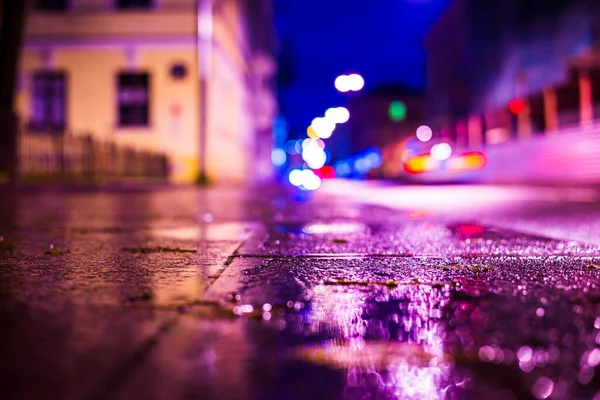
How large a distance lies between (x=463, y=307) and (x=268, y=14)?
42.7 meters

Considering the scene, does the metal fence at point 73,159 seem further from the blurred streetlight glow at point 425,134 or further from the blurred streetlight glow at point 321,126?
the blurred streetlight glow at point 321,126

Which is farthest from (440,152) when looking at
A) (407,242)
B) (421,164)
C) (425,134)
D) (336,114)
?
(336,114)

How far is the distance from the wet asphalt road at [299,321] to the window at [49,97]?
18.4 metres

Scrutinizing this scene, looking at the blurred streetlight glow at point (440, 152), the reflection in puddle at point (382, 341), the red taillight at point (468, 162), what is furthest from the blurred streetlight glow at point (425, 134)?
the reflection in puddle at point (382, 341)

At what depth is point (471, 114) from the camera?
37406 mm

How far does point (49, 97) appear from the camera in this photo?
20859 millimetres

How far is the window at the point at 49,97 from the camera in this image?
20703 mm

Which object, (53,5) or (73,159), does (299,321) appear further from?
(53,5)

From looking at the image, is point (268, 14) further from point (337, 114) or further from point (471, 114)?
point (337, 114)

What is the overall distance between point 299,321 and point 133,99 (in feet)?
66.1

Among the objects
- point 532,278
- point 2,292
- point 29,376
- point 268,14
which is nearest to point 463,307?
point 532,278

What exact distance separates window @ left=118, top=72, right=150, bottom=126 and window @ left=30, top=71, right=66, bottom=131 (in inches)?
81.7

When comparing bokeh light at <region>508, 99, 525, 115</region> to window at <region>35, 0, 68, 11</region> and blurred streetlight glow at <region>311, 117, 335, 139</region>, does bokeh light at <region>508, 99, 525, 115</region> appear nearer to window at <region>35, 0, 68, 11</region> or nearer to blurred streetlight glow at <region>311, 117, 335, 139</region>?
window at <region>35, 0, 68, 11</region>

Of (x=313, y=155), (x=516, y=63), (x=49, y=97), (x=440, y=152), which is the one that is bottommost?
(x=440, y=152)
